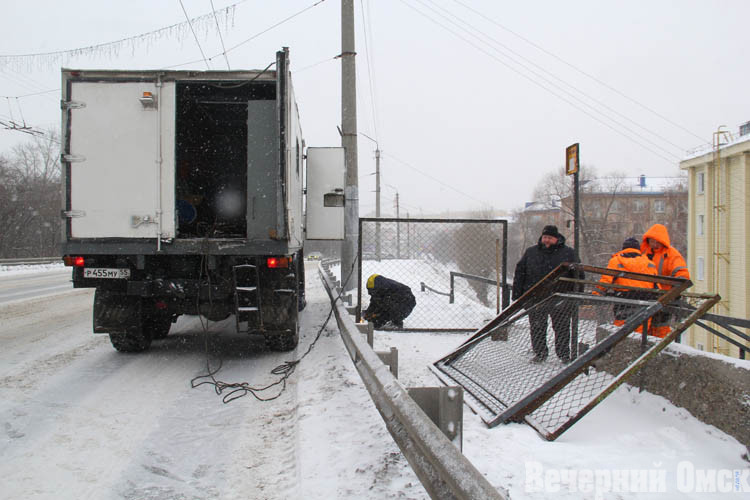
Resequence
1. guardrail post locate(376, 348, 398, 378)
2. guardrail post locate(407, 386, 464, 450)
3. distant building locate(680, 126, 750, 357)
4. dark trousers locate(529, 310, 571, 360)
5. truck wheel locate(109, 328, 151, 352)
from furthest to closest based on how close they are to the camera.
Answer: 1. distant building locate(680, 126, 750, 357)
2. truck wheel locate(109, 328, 151, 352)
3. dark trousers locate(529, 310, 571, 360)
4. guardrail post locate(376, 348, 398, 378)
5. guardrail post locate(407, 386, 464, 450)

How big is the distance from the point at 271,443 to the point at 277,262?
8.21 ft

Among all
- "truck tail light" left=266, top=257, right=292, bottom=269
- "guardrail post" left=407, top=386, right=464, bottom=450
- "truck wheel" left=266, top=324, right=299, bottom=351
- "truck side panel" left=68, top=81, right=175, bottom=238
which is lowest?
"truck wheel" left=266, top=324, right=299, bottom=351

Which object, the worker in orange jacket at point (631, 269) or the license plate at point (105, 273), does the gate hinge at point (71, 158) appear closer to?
the license plate at point (105, 273)

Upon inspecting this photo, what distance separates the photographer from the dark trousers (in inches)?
179

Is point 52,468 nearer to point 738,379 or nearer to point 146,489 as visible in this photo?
point 146,489

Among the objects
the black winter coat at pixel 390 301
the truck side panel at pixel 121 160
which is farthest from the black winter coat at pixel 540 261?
the truck side panel at pixel 121 160

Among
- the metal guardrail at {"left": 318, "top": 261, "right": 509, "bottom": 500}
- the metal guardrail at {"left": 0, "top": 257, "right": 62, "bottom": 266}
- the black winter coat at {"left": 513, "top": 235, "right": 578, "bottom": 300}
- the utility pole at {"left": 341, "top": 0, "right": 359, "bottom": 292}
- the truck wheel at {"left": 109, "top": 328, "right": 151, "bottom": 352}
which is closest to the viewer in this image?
the metal guardrail at {"left": 318, "top": 261, "right": 509, "bottom": 500}

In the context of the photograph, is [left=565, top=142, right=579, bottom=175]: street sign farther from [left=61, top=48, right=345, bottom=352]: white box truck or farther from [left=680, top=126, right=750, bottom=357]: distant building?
[left=680, top=126, right=750, bottom=357]: distant building

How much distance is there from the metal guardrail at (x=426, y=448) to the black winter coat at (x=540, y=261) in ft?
10.6

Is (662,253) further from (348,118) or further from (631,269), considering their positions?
(348,118)

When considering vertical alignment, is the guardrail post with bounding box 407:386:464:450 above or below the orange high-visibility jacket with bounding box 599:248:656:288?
below

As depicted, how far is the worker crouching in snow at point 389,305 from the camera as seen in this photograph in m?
7.58

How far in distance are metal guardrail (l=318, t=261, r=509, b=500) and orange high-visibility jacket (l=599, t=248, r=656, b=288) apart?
10.0 ft

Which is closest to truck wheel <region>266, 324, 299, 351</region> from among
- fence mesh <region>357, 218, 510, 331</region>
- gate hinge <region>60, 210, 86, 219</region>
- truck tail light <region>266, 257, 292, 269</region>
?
truck tail light <region>266, 257, 292, 269</region>
